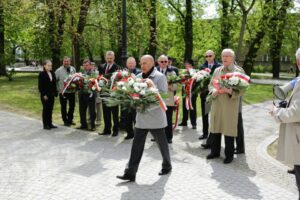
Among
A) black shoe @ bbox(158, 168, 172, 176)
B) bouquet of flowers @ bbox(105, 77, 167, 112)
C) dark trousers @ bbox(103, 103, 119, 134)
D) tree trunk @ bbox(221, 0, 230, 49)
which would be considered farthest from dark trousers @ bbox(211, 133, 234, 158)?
tree trunk @ bbox(221, 0, 230, 49)

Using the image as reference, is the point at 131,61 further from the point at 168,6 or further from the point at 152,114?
the point at 168,6

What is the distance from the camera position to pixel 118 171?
732 cm

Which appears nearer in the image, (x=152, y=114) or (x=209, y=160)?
(x=152, y=114)

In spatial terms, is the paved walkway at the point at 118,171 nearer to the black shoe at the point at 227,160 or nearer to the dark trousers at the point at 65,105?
the black shoe at the point at 227,160

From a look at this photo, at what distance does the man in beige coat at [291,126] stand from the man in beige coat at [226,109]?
96.8 inches

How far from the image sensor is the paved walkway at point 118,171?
20.2 ft

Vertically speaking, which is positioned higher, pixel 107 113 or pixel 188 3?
pixel 188 3

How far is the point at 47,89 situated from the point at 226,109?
569 centimetres

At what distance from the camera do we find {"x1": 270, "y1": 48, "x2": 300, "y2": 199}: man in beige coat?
194 inches

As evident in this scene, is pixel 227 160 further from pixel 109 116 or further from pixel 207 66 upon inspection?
pixel 109 116

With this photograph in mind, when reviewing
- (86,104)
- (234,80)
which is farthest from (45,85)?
(234,80)

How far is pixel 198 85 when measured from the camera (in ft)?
32.5

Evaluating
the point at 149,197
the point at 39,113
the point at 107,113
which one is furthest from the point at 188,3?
the point at 149,197

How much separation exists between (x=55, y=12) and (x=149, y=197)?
48.4 feet
